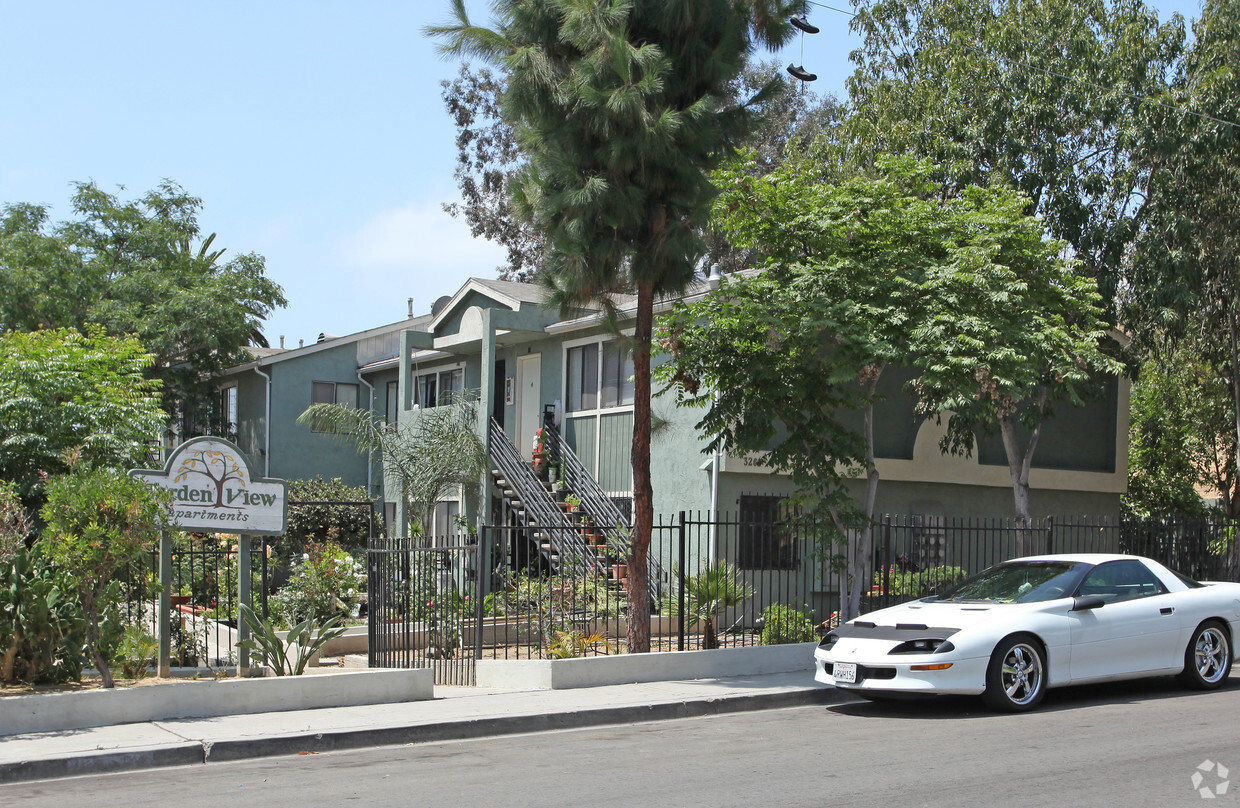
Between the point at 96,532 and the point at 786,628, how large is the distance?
818cm

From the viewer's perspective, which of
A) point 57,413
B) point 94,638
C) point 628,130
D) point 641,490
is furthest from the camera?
point 57,413

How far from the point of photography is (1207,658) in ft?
36.6

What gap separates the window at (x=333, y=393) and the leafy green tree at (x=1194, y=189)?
19016 millimetres

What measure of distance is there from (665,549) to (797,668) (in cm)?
606

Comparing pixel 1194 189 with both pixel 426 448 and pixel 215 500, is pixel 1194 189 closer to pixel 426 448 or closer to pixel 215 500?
pixel 426 448

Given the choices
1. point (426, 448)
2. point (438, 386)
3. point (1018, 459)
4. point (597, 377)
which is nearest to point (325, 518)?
point (438, 386)

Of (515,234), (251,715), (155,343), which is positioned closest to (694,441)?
(251,715)

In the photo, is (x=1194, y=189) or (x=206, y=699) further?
(x=1194, y=189)

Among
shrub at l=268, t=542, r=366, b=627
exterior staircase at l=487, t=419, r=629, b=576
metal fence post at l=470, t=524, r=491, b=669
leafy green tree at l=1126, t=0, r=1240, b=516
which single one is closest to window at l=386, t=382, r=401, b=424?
exterior staircase at l=487, t=419, r=629, b=576

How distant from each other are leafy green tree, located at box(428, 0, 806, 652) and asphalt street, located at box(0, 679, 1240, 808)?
13.4 ft

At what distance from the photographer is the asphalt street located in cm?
695

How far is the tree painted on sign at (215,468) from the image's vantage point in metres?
10.8

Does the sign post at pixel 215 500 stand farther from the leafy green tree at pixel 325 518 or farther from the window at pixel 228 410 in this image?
the window at pixel 228 410

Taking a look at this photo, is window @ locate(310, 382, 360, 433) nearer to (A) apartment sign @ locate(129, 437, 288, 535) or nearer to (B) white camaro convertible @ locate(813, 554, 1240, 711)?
(A) apartment sign @ locate(129, 437, 288, 535)
